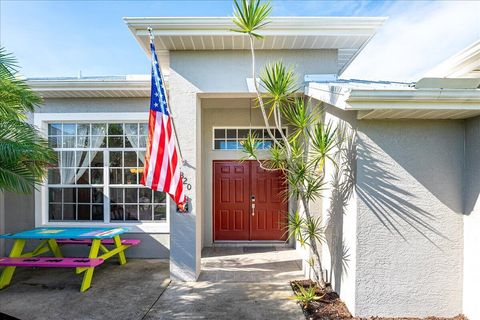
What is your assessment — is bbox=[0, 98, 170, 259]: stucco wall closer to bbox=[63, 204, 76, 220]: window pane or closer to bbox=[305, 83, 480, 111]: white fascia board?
bbox=[63, 204, 76, 220]: window pane

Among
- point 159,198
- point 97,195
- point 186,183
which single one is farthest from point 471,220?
point 97,195

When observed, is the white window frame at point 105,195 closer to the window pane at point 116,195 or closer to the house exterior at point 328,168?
the house exterior at point 328,168

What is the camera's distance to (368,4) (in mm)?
8344

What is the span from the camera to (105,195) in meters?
6.76

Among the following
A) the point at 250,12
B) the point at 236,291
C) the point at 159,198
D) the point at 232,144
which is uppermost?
the point at 250,12

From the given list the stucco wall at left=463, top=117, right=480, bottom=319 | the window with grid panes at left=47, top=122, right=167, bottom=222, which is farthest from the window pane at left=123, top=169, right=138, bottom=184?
the stucco wall at left=463, top=117, right=480, bottom=319

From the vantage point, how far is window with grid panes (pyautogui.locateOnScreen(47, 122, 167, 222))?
6793 mm

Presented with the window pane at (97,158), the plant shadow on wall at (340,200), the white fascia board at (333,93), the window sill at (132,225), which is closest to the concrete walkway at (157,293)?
the window sill at (132,225)

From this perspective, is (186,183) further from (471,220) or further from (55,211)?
(471,220)

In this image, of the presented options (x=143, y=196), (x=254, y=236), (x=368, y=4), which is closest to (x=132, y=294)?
(x=143, y=196)

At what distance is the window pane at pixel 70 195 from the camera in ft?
22.5

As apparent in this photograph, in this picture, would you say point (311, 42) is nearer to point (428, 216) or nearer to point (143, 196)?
point (428, 216)

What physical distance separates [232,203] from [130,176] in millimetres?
2819

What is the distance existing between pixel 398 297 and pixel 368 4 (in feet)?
27.3
